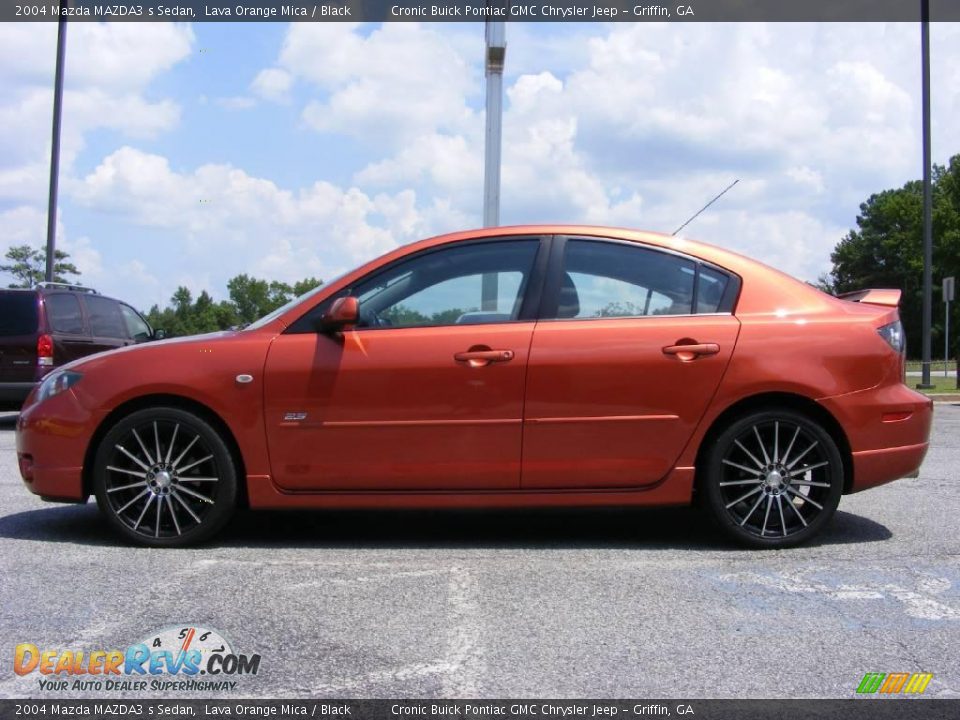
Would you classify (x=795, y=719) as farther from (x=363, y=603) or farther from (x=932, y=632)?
(x=363, y=603)

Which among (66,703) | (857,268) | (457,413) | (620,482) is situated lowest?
(66,703)

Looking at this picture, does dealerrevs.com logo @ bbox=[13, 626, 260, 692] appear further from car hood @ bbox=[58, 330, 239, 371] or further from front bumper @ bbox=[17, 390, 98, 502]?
car hood @ bbox=[58, 330, 239, 371]

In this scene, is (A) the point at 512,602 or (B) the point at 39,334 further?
(B) the point at 39,334

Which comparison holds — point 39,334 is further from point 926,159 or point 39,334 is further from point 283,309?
point 926,159

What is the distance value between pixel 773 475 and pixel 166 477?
2.97m

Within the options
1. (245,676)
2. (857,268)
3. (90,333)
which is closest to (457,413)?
(245,676)

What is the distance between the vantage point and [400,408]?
444 centimetres

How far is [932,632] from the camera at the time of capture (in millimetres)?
3354

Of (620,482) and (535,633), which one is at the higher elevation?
(620,482)

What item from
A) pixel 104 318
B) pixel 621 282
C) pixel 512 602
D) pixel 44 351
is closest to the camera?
pixel 512 602

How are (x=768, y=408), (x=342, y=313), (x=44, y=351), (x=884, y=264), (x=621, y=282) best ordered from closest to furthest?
1. (x=342, y=313)
2. (x=768, y=408)
3. (x=621, y=282)
4. (x=44, y=351)
5. (x=884, y=264)

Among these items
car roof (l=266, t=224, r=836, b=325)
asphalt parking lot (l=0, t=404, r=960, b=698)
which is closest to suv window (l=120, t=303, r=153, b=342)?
asphalt parking lot (l=0, t=404, r=960, b=698)

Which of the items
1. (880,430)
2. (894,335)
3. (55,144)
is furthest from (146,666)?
(55,144)

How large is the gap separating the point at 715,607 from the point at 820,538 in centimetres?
146
